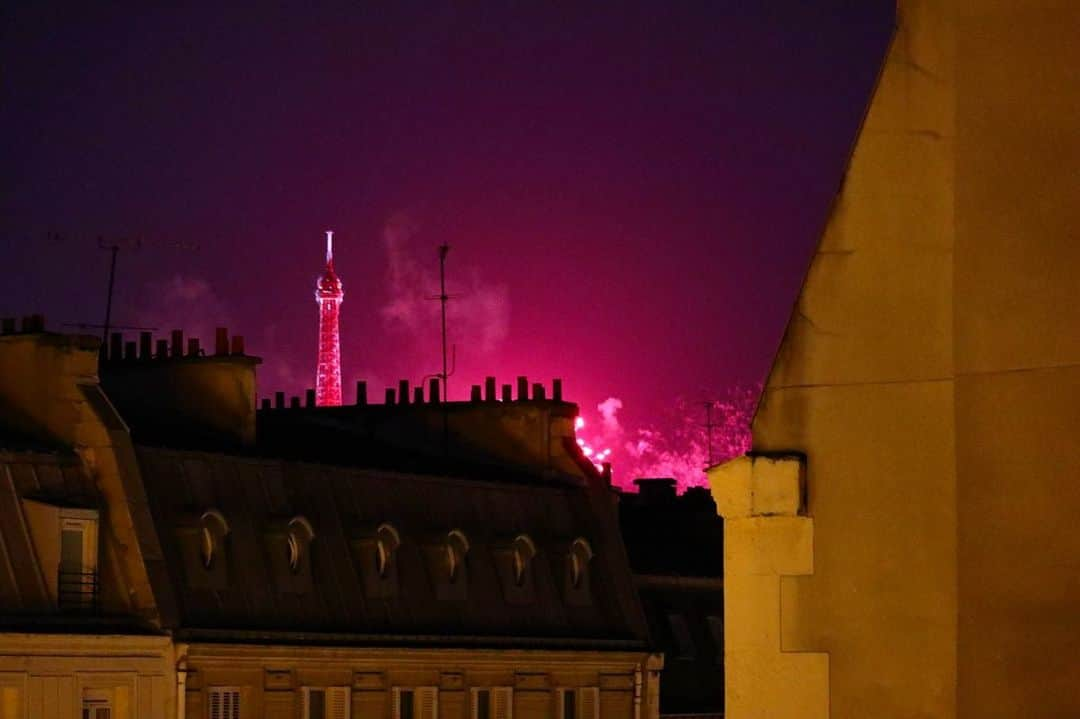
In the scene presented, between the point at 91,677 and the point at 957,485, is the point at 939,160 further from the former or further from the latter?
the point at 91,677

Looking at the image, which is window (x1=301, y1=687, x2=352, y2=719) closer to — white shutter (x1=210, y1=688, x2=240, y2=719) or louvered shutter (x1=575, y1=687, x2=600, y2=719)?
white shutter (x1=210, y1=688, x2=240, y2=719)

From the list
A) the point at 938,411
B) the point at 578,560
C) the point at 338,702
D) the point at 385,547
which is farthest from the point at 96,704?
the point at 938,411

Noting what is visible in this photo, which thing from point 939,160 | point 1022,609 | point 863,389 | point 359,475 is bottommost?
point 1022,609

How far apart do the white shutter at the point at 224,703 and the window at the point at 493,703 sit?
9.21 metres

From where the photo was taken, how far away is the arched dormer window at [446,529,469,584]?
245ft

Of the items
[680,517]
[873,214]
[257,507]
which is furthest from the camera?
[680,517]

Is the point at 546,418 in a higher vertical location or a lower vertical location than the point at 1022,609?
higher

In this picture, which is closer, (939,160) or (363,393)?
(939,160)

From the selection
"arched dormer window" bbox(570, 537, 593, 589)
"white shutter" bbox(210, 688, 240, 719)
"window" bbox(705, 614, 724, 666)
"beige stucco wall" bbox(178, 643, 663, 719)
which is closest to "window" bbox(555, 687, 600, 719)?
"beige stucco wall" bbox(178, 643, 663, 719)

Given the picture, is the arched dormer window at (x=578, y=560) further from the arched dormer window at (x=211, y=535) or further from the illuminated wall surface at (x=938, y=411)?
the illuminated wall surface at (x=938, y=411)

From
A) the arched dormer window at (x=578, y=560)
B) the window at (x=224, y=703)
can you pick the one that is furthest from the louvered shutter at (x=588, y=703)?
the window at (x=224, y=703)

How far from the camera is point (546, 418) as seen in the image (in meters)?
82.6

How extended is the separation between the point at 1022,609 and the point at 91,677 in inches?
1905

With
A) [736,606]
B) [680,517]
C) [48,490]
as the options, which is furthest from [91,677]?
[736,606]
